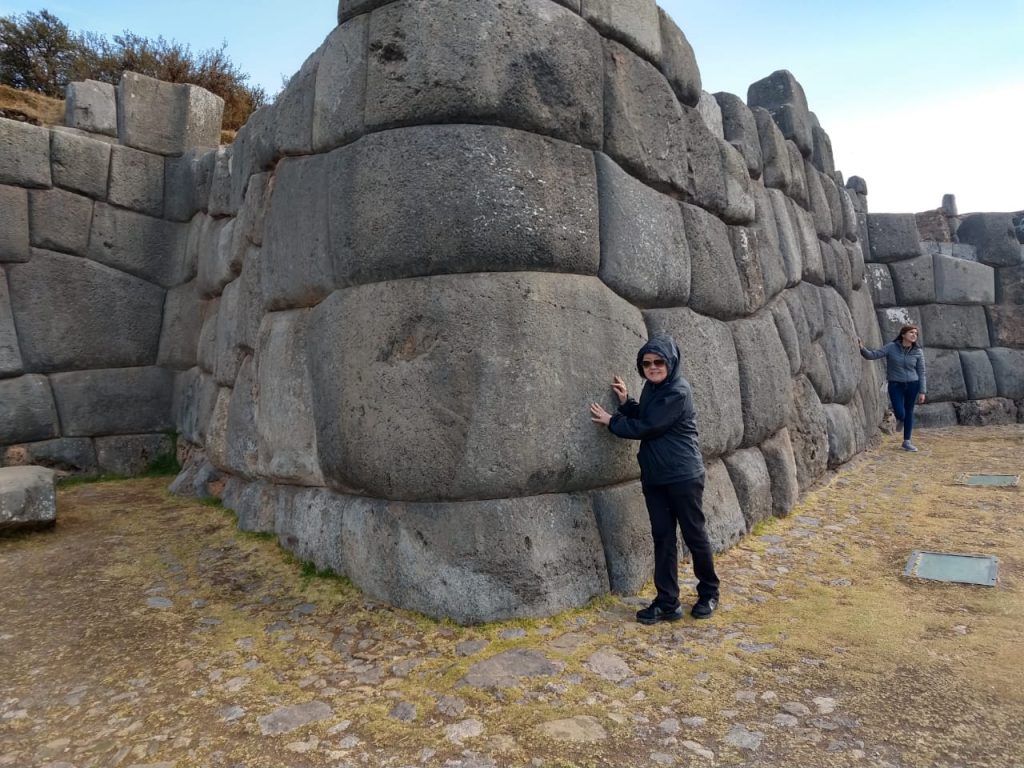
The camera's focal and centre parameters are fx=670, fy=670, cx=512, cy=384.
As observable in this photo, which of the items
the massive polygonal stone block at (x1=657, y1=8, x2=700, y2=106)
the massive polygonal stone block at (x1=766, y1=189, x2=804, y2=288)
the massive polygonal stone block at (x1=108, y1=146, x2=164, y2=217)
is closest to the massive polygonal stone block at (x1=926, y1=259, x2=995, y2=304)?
the massive polygonal stone block at (x1=766, y1=189, x2=804, y2=288)

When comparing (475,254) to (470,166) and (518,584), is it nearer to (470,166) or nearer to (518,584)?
(470,166)

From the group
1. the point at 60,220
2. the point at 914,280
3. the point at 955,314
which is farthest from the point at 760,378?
the point at 955,314

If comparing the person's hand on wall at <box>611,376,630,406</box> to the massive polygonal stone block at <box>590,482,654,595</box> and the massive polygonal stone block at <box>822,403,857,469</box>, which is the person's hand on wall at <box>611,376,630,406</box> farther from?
the massive polygonal stone block at <box>822,403,857,469</box>

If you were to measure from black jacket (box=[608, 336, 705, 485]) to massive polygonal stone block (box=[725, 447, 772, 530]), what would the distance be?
1402 millimetres

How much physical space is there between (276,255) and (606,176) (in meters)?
1.96

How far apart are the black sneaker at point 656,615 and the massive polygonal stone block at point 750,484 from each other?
152cm

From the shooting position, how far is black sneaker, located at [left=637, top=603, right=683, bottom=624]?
9.55ft

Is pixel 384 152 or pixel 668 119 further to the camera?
pixel 668 119

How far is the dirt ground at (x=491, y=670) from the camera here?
198 cm

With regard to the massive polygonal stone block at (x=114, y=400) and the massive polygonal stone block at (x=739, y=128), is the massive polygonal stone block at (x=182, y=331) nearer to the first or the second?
the massive polygonal stone block at (x=114, y=400)

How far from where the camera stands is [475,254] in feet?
10.0

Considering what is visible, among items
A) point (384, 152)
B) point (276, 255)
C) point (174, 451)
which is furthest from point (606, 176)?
point (174, 451)

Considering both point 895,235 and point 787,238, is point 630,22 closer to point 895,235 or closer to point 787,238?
point 787,238

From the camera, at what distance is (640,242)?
12.1ft
